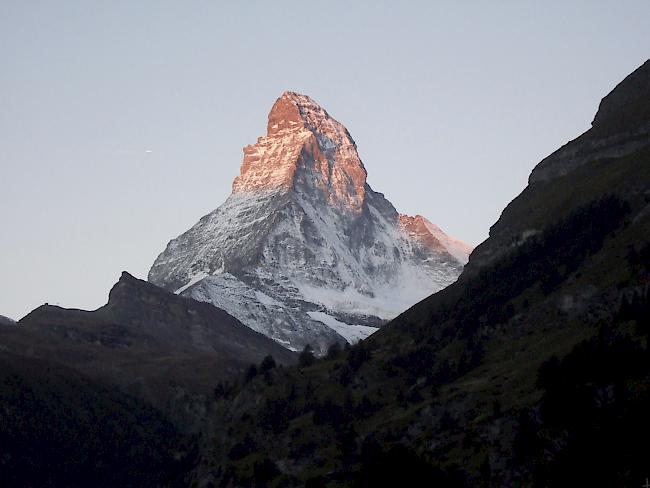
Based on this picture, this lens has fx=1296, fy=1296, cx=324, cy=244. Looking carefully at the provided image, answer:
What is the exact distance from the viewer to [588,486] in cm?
19988

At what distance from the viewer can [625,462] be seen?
198875 millimetres

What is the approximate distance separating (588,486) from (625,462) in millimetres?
6780
